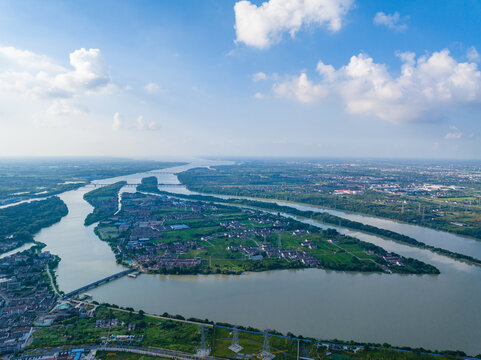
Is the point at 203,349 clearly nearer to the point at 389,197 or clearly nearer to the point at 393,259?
the point at 393,259

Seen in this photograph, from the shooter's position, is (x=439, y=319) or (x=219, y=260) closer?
(x=439, y=319)

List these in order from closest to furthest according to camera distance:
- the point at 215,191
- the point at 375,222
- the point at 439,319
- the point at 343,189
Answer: the point at 439,319 < the point at 375,222 < the point at 215,191 < the point at 343,189

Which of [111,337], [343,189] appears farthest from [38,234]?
[343,189]

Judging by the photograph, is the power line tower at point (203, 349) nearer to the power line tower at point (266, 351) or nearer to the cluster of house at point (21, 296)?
the power line tower at point (266, 351)

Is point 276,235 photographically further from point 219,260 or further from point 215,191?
point 215,191

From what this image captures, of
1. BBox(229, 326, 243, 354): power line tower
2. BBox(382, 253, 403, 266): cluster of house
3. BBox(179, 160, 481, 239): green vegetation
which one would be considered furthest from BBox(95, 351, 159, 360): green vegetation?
BBox(179, 160, 481, 239): green vegetation

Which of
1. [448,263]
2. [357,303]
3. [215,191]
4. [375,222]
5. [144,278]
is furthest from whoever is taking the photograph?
[215,191]

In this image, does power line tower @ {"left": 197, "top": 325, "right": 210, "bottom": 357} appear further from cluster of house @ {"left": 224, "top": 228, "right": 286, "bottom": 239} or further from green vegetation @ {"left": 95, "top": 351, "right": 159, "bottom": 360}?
cluster of house @ {"left": 224, "top": 228, "right": 286, "bottom": 239}
